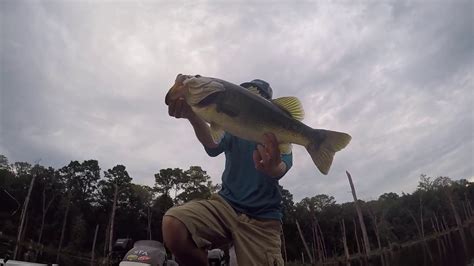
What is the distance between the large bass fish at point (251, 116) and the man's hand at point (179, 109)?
0.06 metres

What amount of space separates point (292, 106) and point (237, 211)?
798 millimetres

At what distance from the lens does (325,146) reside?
6.73ft

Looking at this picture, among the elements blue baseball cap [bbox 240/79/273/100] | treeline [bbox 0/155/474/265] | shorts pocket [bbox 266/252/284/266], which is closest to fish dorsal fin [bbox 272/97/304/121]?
blue baseball cap [bbox 240/79/273/100]

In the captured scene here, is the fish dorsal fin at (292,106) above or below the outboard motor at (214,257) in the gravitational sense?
above

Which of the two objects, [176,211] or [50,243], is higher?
[50,243]

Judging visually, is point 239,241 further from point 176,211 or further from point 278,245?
point 176,211

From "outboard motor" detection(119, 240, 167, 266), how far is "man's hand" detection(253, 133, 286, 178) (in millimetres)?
1941

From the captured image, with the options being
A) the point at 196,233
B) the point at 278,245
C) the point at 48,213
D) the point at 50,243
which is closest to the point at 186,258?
the point at 196,233

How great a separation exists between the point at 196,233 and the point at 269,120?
0.78 m

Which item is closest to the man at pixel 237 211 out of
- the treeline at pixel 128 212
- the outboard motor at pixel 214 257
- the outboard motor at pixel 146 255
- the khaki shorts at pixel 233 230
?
the khaki shorts at pixel 233 230

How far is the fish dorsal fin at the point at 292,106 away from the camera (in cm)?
213

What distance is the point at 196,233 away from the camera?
195 cm

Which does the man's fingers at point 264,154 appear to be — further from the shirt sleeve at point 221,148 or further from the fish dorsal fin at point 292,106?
the shirt sleeve at point 221,148

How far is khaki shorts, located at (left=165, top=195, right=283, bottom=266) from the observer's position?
1991 millimetres
